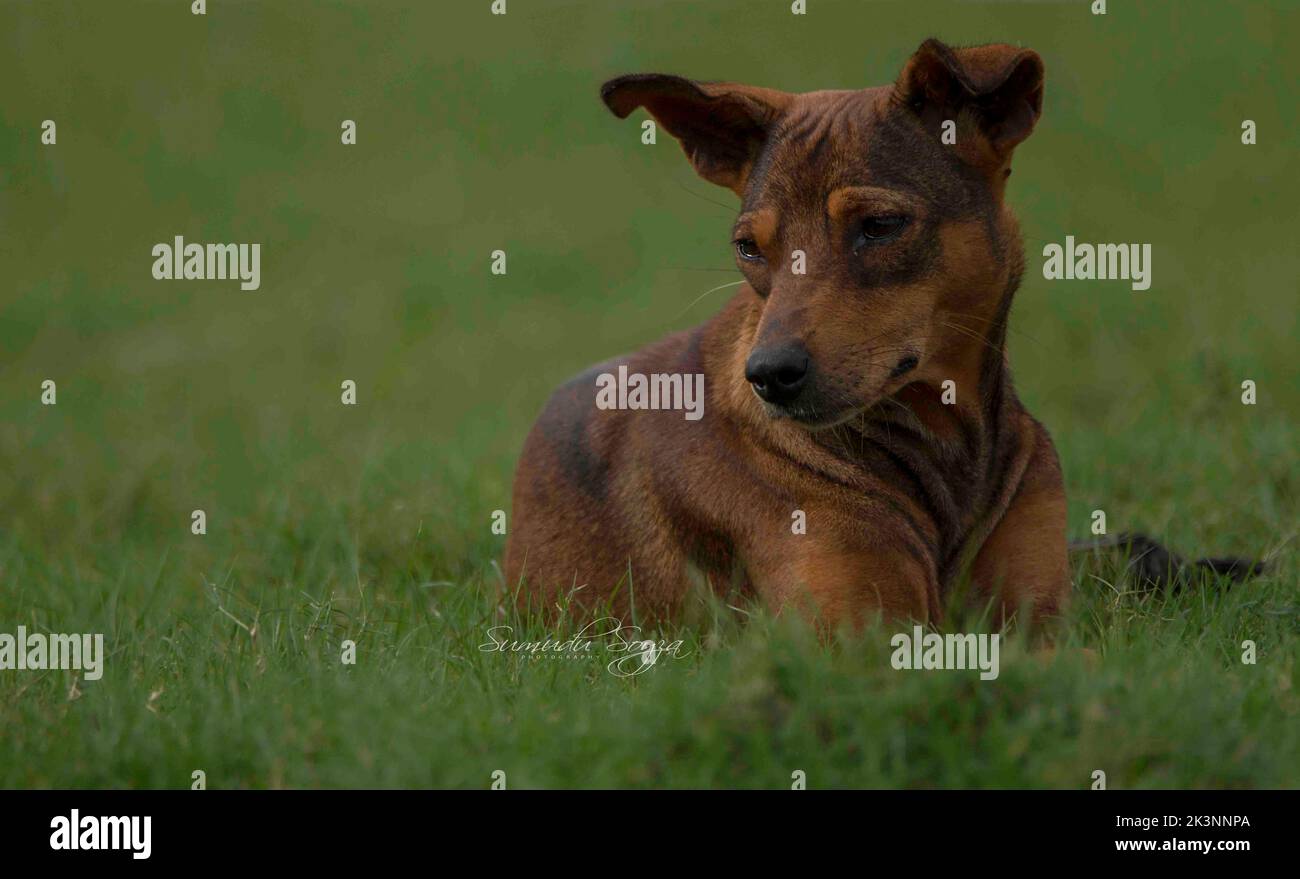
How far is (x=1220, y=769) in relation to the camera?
13.8 feet

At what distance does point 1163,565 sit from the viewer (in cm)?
625

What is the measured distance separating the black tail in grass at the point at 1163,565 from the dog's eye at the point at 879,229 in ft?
6.11

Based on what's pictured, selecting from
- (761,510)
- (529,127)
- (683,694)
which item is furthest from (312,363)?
(683,694)

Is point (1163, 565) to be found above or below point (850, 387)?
below

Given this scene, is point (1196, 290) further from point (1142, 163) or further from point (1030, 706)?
point (1030, 706)

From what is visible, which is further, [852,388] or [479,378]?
[479,378]

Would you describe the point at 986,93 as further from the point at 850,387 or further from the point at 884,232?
the point at 850,387

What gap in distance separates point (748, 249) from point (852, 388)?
28.3 inches

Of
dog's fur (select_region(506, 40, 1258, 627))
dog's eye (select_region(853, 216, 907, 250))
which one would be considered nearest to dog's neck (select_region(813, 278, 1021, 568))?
dog's fur (select_region(506, 40, 1258, 627))

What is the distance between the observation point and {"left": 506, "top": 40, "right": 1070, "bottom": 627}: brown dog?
521 cm

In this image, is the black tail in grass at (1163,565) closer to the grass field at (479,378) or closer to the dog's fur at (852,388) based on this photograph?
the grass field at (479,378)

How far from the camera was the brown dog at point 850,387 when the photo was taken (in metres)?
5.21

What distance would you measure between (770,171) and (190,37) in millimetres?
15120

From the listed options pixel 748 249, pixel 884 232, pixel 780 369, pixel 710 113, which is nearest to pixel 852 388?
pixel 780 369
